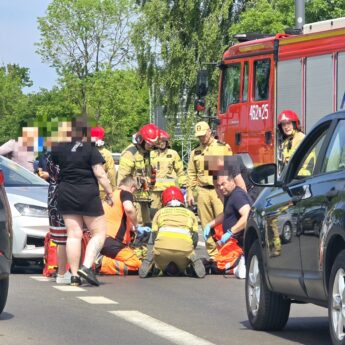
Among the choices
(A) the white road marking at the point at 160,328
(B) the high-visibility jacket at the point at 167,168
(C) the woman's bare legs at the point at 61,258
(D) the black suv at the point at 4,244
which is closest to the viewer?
(A) the white road marking at the point at 160,328

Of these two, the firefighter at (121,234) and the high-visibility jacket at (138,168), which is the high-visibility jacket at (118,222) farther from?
the high-visibility jacket at (138,168)

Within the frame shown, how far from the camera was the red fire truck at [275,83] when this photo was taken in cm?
2070

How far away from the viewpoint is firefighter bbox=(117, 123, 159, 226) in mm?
16672

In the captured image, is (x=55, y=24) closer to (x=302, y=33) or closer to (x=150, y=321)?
(x=302, y=33)

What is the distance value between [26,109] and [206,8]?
51.1 m

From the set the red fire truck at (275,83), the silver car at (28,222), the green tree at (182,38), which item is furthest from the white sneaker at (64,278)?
the green tree at (182,38)

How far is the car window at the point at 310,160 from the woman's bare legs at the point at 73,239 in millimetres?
4850

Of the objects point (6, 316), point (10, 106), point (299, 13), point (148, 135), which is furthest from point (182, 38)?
point (10, 106)

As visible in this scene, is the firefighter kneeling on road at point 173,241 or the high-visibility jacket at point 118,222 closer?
the firefighter kneeling on road at point 173,241

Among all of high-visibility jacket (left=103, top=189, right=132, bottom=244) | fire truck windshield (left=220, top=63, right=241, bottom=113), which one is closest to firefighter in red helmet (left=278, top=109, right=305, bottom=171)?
high-visibility jacket (left=103, top=189, right=132, bottom=244)

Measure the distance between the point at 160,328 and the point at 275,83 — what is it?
12.8 m

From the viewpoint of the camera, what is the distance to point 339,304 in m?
8.22

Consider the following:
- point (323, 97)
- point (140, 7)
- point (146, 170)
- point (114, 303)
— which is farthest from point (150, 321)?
point (140, 7)

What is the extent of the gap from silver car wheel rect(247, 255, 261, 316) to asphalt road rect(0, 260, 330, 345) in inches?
8.1
